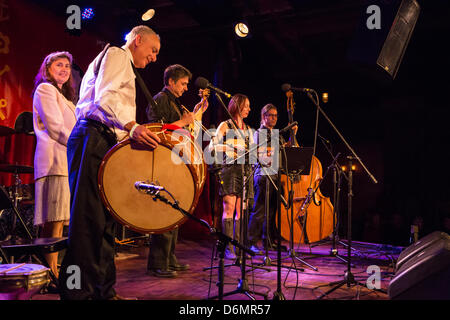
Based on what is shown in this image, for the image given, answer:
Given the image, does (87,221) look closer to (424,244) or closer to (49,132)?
(49,132)

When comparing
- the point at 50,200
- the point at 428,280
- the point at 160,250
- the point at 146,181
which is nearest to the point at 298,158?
the point at 160,250

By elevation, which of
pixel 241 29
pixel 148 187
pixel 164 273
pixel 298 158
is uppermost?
pixel 241 29

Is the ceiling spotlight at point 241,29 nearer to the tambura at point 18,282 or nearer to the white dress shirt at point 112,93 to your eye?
the white dress shirt at point 112,93

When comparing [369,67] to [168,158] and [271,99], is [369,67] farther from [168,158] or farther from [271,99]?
[271,99]

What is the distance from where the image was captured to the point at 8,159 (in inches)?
178

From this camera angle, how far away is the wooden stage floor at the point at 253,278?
3.24m

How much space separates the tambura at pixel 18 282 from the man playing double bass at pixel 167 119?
5.31 ft

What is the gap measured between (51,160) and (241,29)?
14.3 feet

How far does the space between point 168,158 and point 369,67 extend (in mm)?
3123

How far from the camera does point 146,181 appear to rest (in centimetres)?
248

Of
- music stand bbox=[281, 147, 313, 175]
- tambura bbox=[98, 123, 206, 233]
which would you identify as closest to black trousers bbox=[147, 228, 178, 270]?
tambura bbox=[98, 123, 206, 233]

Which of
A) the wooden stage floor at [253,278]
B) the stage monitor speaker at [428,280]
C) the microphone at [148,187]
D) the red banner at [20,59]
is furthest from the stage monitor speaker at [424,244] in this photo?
the red banner at [20,59]

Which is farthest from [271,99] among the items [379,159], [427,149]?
[427,149]

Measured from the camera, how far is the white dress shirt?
96.3 inches
